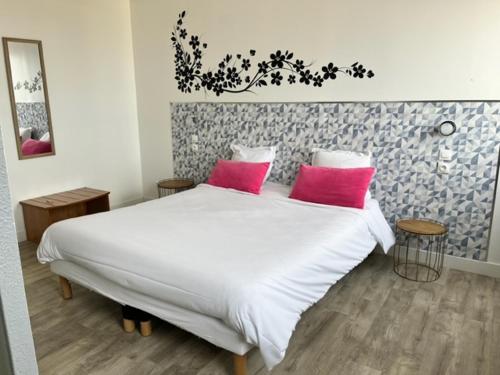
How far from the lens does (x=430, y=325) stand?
7.98ft

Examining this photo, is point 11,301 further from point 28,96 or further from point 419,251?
point 28,96

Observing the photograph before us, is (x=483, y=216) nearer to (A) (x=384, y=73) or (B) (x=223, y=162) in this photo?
(A) (x=384, y=73)

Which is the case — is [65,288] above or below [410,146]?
below

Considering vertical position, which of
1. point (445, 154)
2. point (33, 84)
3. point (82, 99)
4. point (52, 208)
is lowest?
point (52, 208)

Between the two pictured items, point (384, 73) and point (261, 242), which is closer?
point (261, 242)

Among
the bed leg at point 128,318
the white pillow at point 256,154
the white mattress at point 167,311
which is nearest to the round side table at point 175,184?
the white pillow at point 256,154

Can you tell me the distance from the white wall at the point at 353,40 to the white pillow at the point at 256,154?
504 mm

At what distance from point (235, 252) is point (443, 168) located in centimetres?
194

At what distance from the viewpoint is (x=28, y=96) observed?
379 centimetres

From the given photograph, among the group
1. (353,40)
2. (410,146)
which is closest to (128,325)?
(410,146)

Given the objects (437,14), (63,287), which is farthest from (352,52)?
(63,287)

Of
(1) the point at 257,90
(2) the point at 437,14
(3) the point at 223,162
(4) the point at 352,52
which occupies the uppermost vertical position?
(2) the point at 437,14

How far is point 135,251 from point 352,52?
242cm

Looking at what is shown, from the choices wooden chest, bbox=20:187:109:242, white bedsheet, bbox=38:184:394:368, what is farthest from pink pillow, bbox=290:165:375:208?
wooden chest, bbox=20:187:109:242
